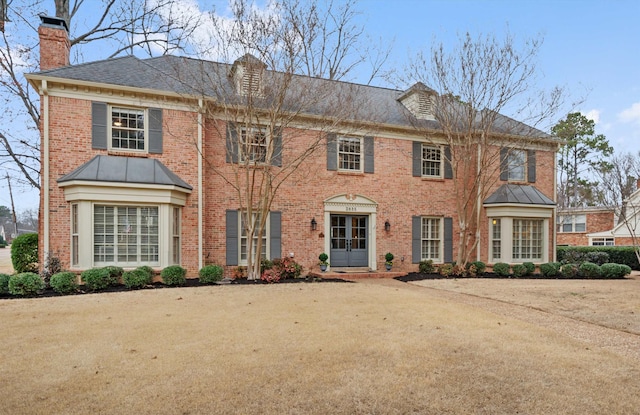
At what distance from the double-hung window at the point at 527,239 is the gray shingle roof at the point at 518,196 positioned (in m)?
0.85

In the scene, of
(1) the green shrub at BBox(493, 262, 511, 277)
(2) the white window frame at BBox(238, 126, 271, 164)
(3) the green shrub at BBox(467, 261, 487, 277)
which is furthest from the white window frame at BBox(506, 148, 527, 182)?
(2) the white window frame at BBox(238, 126, 271, 164)

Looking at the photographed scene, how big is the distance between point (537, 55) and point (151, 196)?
45.2 ft

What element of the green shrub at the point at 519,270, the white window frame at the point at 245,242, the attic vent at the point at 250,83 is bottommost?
the green shrub at the point at 519,270

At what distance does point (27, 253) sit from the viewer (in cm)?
1295

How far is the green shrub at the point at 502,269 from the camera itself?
14.5 meters

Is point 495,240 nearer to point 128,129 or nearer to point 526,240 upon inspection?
point 526,240

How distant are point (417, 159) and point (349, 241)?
4220 mm

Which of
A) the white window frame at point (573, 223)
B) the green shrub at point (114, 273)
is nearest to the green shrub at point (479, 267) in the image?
the green shrub at point (114, 273)

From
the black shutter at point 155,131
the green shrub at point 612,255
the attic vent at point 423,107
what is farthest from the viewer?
the green shrub at point 612,255

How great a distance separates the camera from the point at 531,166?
54.7 feet

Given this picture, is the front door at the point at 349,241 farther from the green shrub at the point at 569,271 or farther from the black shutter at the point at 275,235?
the green shrub at the point at 569,271

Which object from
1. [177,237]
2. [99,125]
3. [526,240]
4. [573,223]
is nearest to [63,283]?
[177,237]

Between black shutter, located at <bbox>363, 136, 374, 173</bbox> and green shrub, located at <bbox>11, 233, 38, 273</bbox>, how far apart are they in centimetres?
1174

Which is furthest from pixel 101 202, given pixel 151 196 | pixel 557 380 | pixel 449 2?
pixel 449 2
